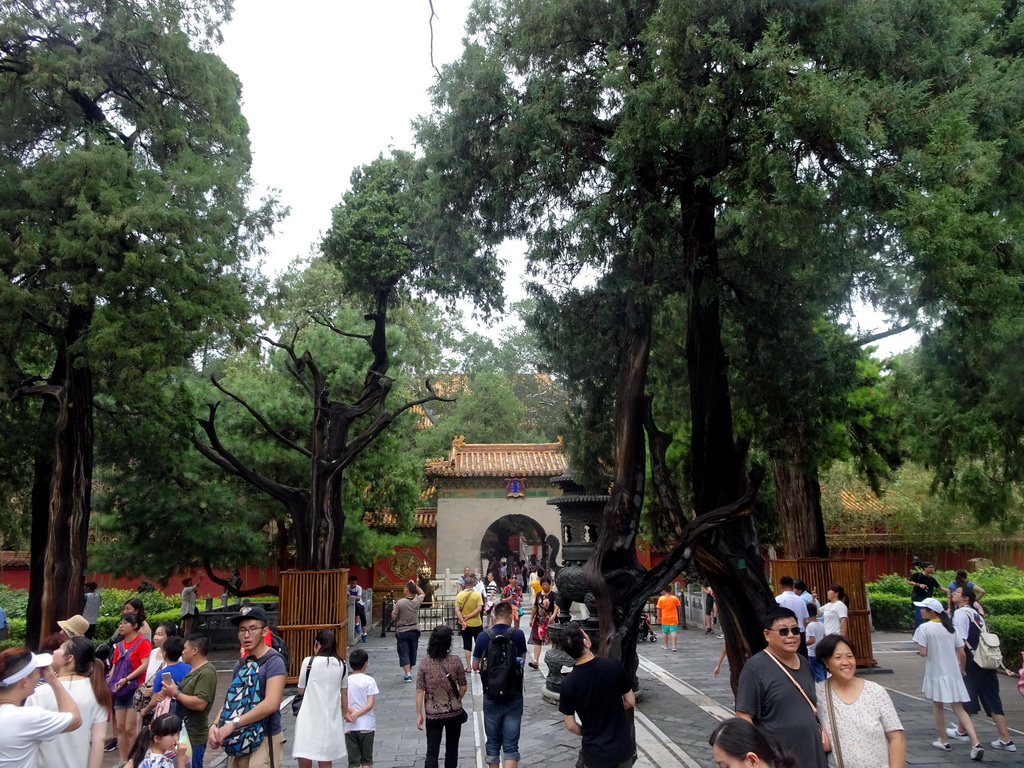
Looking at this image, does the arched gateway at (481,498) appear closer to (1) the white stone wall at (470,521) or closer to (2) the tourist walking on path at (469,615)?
(1) the white stone wall at (470,521)

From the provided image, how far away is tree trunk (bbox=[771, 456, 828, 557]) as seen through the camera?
490 inches

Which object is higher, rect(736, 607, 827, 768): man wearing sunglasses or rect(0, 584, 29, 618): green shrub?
rect(736, 607, 827, 768): man wearing sunglasses

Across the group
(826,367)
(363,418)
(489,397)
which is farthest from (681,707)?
(489,397)

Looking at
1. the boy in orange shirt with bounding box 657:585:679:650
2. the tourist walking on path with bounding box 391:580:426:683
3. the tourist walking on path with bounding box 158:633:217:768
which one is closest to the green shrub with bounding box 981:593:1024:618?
the boy in orange shirt with bounding box 657:585:679:650

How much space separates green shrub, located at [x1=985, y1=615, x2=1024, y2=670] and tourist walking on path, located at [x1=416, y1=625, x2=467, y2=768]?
10568 mm

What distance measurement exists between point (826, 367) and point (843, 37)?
3.67m

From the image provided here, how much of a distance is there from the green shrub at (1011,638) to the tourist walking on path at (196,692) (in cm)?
1225

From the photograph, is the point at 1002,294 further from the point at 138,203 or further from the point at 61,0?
the point at 61,0

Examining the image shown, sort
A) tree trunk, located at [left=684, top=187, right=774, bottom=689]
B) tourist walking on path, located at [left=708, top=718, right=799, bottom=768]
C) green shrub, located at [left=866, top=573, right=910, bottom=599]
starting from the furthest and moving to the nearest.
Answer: green shrub, located at [left=866, top=573, right=910, bottom=599], tree trunk, located at [left=684, top=187, right=774, bottom=689], tourist walking on path, located at [left=708, top=718, right=799, bottom=768]

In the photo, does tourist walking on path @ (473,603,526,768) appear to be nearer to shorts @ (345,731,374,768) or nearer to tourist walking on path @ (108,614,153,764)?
shorts @ (345,731,374,768)

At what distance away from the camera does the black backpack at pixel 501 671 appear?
5.86m

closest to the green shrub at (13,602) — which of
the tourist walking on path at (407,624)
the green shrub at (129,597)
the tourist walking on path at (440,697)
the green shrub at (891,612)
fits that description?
the green shrub at (129,597)

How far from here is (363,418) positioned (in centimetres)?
1788

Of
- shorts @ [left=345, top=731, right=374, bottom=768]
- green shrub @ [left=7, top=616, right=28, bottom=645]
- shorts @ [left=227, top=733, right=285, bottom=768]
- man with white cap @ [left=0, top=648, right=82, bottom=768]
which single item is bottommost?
green shrub @ [left=7, top=616, right=28, bottom=645]
